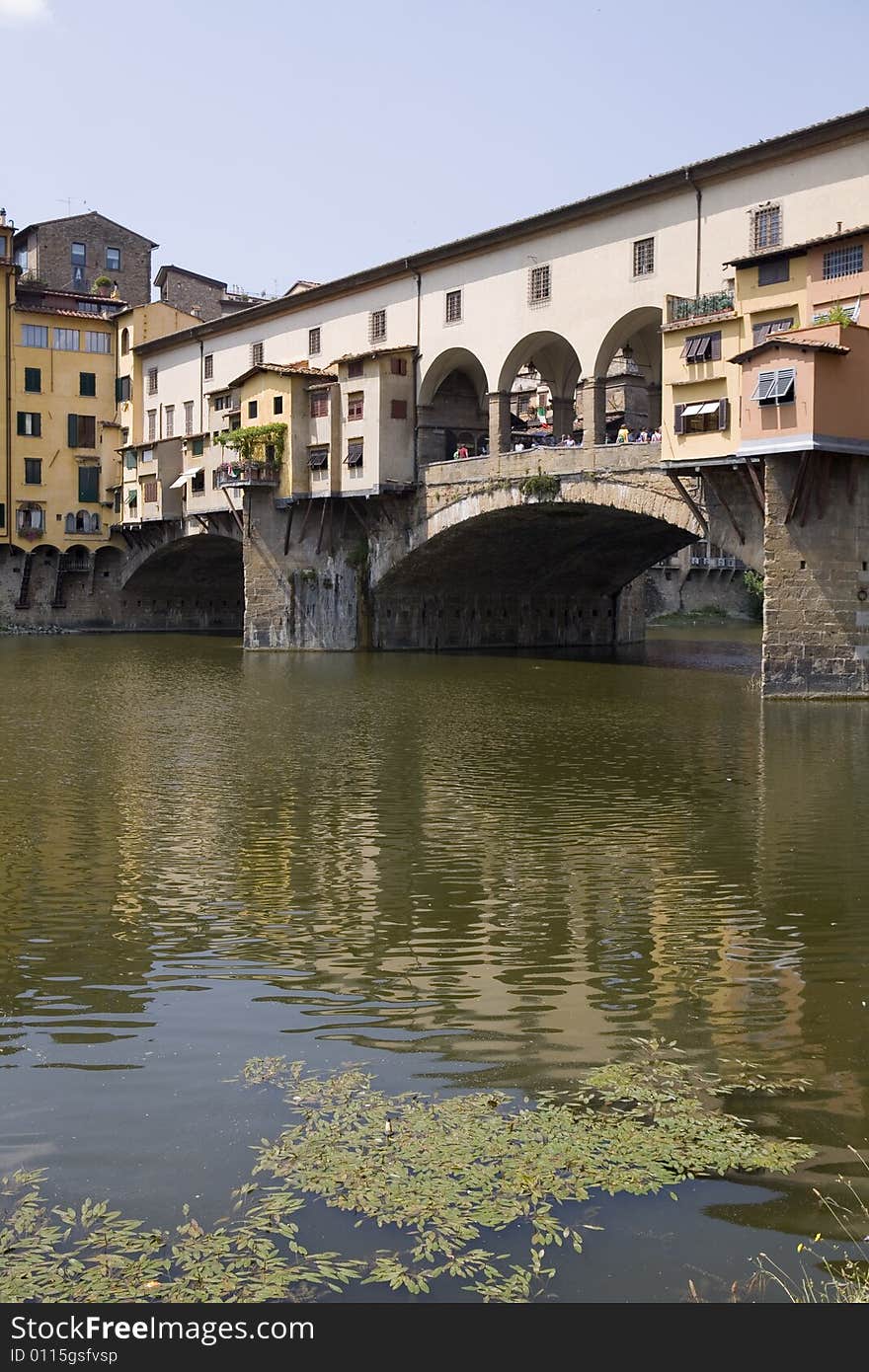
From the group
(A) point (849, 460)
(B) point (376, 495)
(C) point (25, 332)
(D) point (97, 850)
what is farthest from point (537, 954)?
(C) point (25, 332)

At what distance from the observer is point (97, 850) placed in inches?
614

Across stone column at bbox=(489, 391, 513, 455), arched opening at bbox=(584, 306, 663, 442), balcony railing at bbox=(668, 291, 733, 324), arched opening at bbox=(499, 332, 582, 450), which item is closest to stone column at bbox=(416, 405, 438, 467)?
arched opening at bbox=(499, 332, 582, 450)

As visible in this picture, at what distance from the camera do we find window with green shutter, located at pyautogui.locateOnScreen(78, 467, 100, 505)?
74.3 m

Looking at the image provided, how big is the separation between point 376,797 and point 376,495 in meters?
34.4

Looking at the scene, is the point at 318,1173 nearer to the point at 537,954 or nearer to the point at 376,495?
the point at 537,954

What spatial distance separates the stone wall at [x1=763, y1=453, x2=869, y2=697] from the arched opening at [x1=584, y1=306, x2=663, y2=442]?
33.7 ft

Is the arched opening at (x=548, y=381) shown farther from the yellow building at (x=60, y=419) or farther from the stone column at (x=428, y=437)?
the yellow building at (x=60, y=419)

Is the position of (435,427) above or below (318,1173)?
above

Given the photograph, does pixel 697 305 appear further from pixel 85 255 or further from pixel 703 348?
pixel 85 255

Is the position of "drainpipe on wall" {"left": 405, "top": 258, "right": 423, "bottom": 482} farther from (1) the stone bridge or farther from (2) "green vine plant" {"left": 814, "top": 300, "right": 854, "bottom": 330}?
(2) "green vine plant" {"left": 814, "top": 300, "right": 854, "bottom": 330}

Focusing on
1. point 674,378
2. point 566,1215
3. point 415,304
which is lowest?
point 566,1215

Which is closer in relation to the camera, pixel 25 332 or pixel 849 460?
pixel 849 460

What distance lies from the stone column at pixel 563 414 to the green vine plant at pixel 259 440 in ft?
35.9
